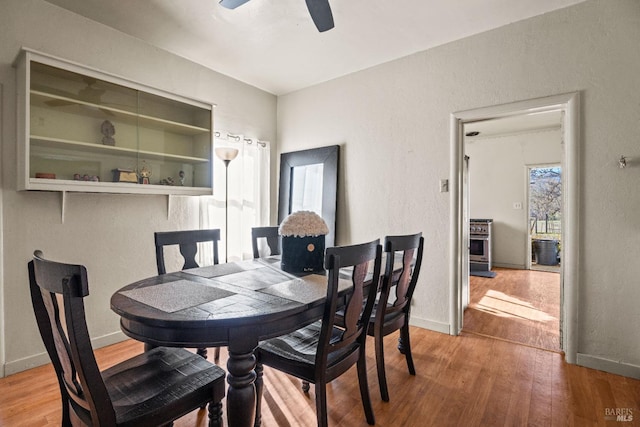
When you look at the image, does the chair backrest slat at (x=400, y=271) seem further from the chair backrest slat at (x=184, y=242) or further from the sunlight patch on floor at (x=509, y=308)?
the sunlight patch on floor at (x=509, y=308)

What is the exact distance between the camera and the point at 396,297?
7.06ft

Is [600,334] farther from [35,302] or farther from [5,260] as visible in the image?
[5,260]

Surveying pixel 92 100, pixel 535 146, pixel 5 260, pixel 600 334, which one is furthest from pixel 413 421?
pixel 535 146

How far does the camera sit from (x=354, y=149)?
12.1 ft

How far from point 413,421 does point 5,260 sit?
116 inches

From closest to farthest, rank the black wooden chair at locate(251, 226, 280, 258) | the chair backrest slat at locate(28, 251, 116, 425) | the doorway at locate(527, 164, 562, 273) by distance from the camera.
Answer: the chair backrest slat at locate(28, 251, 116, 425)
the black wooden chair at locate(251, 226, 280, 258)
the doorway at locate(527, 164, 562, 273)

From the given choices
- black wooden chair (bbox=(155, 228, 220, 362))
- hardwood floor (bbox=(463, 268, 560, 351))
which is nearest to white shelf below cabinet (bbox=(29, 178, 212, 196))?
black wooden chair (bbox=(155, 228, 220, 362))

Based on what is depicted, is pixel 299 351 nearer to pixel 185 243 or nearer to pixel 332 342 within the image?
pixel 332 342

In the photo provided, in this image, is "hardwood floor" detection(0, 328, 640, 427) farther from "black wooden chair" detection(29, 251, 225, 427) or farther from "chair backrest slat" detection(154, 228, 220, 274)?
"chair backrest slat" detection(154, 228, 220, 274)

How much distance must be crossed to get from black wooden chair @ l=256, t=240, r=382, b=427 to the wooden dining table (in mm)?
90

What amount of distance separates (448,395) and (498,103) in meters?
2.34

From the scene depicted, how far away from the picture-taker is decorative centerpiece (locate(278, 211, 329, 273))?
1.98 m

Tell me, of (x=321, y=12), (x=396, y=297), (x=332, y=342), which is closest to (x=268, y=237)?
(x=396, y=297)

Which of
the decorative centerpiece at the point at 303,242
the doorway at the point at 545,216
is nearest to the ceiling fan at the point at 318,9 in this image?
the decorative centerpiece at the point at 303,242
